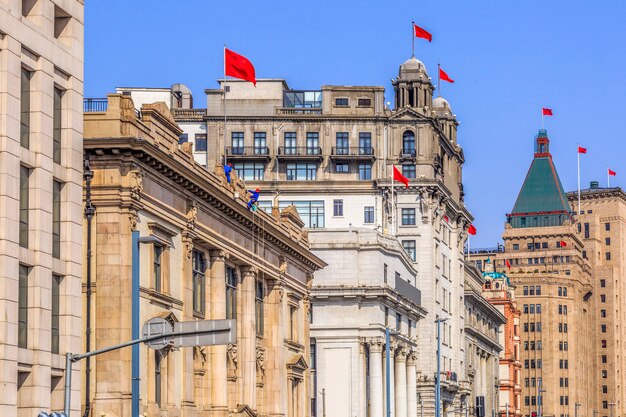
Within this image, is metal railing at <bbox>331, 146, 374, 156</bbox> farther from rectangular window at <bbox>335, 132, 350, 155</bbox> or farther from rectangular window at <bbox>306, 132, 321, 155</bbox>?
rectangular window at <bbox>306, 132, 321, 155</bbox>

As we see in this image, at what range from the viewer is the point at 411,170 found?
150 m

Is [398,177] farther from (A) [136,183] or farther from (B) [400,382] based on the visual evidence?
(A) [136,183]

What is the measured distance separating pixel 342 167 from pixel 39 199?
9415 centimetres

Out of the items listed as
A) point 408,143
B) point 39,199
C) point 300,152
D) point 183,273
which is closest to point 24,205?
point 39,199

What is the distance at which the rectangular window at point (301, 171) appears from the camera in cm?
14625

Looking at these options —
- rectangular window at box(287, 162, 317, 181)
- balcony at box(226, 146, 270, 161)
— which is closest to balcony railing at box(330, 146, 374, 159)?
rectangular window at box(287, 162, 317, 181)

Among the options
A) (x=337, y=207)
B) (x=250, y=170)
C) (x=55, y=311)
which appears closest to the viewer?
(x=55, y=311)

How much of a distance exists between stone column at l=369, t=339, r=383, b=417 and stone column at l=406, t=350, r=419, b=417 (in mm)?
12635

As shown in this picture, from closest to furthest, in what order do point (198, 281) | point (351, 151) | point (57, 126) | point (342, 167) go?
point (57, 126) → point (198, 281) → point (351, 151) → point (342, 167)

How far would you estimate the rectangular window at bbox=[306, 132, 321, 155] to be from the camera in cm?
14612

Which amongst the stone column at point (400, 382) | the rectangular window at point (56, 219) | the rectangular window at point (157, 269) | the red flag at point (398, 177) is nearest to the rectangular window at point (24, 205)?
the rectangular window at point (56, 219)

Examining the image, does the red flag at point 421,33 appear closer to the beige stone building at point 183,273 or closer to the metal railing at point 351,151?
the metal railing at point 351,151

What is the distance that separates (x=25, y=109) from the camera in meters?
53.8

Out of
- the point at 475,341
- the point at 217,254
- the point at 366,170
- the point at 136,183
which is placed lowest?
the point at 217,254
